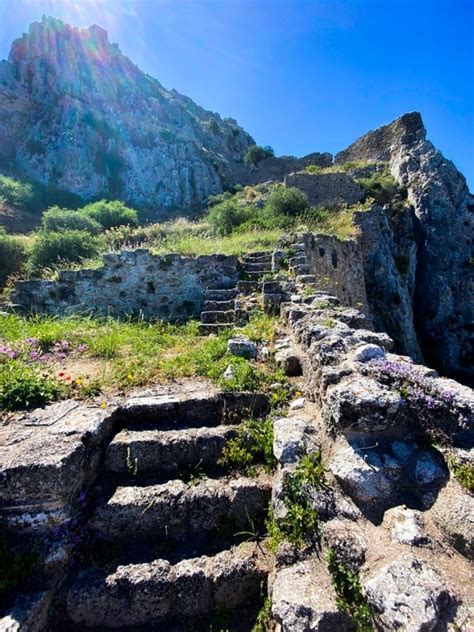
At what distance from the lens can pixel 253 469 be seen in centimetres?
276

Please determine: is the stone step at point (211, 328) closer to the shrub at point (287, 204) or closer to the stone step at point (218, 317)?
the stone step at point (218, 317)

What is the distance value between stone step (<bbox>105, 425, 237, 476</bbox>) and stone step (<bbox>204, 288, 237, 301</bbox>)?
14.2 ft

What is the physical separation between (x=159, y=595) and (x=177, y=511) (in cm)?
49

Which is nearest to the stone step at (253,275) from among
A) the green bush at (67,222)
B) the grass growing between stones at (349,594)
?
the grass growing between stones at (349,594)

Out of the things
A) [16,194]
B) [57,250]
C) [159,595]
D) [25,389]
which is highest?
[16,194]

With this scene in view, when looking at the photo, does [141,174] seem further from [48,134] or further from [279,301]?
[279,301]

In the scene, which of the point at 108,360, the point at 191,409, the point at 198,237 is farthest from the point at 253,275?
the point at 191,409

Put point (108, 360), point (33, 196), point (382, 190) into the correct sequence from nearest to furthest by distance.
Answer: point (108, 360) → point (382, 190) → point (33, 196)

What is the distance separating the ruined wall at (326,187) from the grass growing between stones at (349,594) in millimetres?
17283

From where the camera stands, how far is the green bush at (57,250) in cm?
1173

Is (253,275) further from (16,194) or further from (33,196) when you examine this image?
(33,196)

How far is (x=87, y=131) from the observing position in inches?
1553

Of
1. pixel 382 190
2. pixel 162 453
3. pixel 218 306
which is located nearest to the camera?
pixel 162 453

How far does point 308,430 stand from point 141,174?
42.1 meters
